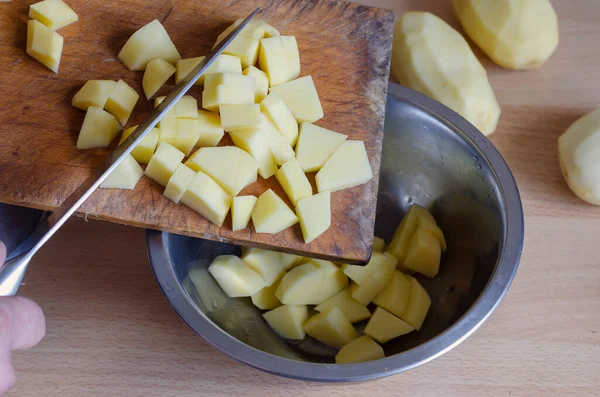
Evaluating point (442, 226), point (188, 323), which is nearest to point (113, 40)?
point (188, 323)

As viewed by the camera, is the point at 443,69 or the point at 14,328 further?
Answer: the point at 443,69

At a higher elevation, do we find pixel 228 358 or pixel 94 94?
pixel 94 94

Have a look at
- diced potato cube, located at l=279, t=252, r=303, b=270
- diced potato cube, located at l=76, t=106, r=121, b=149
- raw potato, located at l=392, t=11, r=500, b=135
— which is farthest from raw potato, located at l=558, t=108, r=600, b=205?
diced potato cube, located at l=76, t=106, r=121, b=149

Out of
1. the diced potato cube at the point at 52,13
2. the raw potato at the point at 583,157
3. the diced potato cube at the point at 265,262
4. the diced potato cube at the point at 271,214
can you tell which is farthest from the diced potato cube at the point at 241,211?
the raw potato at the point at 583,157

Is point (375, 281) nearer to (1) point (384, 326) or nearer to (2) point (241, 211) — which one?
(1) point (384, 326)

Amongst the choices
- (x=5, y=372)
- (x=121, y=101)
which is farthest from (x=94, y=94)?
(x=5, y=372)

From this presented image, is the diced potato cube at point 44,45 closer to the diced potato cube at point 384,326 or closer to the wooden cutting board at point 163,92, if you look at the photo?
the wooden cutting board at point 163,92

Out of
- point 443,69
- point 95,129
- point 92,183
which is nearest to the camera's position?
point 92,183
